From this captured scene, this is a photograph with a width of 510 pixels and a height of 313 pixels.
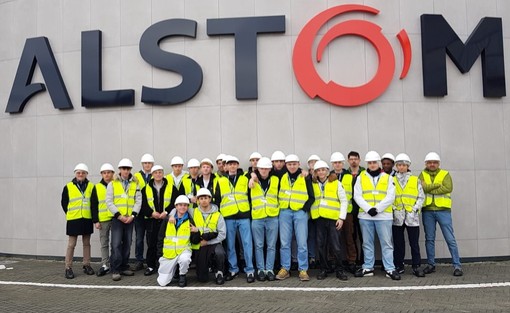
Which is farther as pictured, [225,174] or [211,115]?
[211,115]

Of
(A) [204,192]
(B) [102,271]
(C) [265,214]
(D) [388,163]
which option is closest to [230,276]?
(C) [265,214]

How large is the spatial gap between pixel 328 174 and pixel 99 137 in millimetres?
4968

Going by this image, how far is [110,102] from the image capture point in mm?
9344

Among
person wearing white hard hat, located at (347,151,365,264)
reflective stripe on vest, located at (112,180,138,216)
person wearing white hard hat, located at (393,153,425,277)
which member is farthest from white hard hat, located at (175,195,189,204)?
person wearing white hard hat, located at (393,153,425,277)

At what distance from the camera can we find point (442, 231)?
7.71 m

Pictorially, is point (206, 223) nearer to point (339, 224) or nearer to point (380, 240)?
point (339, 224)

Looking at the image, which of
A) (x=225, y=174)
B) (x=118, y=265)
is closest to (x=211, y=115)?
(x=225, y=174)

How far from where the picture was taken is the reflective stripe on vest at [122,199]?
7723mm

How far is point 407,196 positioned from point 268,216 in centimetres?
235

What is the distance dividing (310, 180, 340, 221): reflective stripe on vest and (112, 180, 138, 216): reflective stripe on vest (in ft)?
10.3

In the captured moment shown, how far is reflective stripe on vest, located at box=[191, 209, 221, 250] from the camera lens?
24.1ft

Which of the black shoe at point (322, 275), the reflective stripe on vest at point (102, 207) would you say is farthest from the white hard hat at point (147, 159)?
the black shoe at point (322, 275)

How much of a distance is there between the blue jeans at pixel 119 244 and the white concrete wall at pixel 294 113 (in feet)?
5.97

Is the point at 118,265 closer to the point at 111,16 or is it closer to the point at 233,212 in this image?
the point at 233,212
